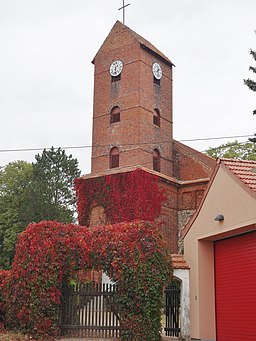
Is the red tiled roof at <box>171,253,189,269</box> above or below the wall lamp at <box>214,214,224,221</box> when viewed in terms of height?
below

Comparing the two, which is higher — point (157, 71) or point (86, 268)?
point (157, 71)

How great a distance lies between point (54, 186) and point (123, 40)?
17952 mm

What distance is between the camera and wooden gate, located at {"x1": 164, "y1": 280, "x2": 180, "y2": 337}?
57.2 ft

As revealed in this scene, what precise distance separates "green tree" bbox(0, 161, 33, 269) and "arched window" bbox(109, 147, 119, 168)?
13324mm

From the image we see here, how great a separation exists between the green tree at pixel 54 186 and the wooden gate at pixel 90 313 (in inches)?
1120

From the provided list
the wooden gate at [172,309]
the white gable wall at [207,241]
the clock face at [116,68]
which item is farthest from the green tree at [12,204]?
the white gable wall at [207,241]

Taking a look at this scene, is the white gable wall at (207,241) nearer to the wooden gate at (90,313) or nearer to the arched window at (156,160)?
the wooden gate at (90,313)

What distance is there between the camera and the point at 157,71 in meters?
35.6

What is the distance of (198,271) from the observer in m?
16.7

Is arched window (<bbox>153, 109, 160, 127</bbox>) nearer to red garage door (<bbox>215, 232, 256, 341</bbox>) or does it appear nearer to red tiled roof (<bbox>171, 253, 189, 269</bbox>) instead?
red tiled roof (<bbox>171, 253, 189, 269</bbox>)

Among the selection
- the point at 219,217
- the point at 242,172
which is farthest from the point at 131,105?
the point at 219,217

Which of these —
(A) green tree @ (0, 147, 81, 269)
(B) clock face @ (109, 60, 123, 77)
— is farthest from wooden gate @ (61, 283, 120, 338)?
(A) green tree @ (0, 147, 81, 269)

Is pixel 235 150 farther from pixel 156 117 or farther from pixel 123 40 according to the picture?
A: pixel 123 40

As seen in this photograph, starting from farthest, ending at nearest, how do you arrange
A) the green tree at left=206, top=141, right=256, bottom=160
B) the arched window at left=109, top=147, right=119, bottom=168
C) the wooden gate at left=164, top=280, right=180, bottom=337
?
the green tree at left=206, top=141, right=256, bottom=160 < the arched window at left=109, top=147, right=119, bottom=168 < the wooden gate at left=164, top=280, right=180, bottom=337
